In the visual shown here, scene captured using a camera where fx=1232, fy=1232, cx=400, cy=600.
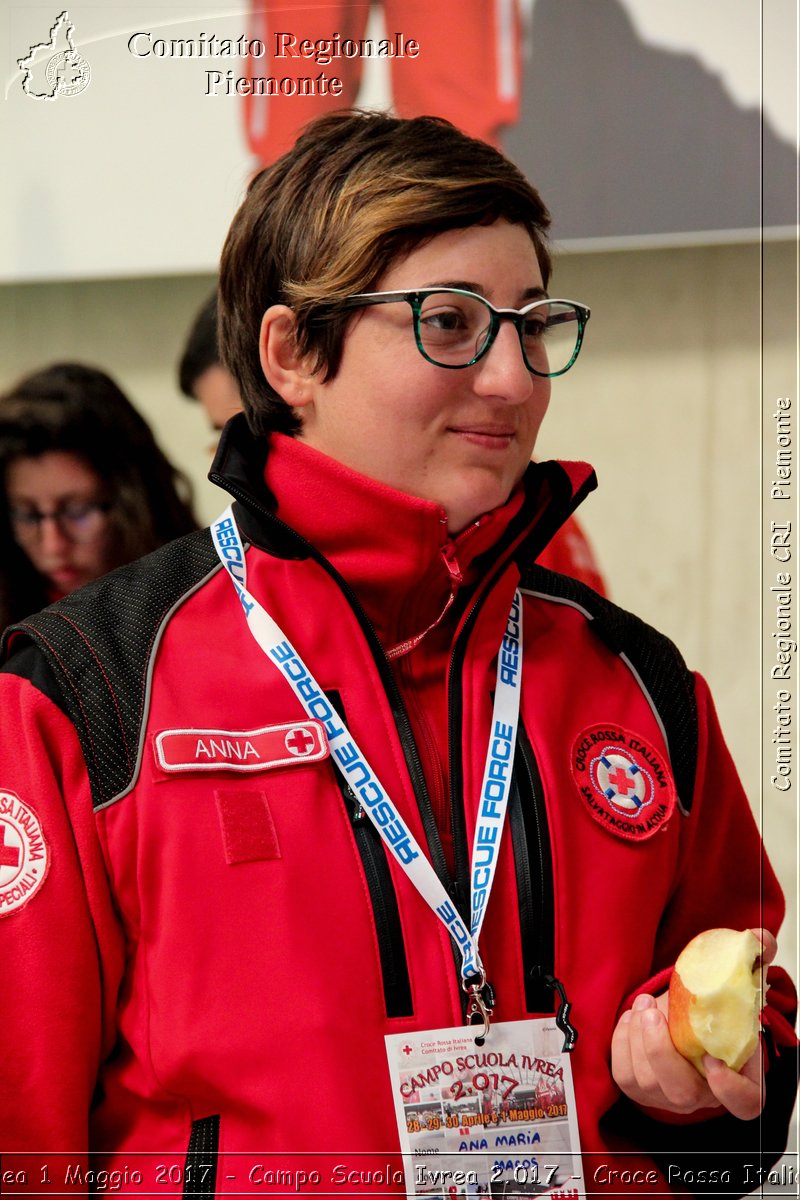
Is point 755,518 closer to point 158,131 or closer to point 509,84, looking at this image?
point 509,84

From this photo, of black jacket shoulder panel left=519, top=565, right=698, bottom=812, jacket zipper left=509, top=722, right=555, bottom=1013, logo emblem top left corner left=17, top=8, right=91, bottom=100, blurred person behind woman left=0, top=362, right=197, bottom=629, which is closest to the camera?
jacket zipper left=509, top=722, right=555, bottom=1013

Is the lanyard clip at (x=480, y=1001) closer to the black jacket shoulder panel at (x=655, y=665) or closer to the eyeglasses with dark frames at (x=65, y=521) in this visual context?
the black jacket shoulder panel at (x=655, y=665)

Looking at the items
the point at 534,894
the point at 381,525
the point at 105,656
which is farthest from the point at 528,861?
the point at 105,656

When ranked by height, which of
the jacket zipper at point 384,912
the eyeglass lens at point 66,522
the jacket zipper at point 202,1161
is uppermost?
the eyeglass lens at point 66,522

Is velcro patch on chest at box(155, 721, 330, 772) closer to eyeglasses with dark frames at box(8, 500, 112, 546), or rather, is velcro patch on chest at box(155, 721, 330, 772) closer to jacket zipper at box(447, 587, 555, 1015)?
jacket zipper at box(447, 587, 555, 1015)

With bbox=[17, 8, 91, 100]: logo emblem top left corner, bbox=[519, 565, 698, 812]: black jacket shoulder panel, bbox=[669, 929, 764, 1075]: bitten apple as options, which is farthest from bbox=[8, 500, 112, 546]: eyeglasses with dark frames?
bbox=[669, 929, 764, 1075]: bitten apple

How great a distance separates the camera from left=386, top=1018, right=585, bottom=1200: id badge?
120cm

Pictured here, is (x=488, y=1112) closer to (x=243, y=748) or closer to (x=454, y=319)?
(x=243, y=748)

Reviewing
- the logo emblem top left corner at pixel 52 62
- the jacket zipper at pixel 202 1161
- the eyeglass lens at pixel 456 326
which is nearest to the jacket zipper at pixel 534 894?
the jacket zipper at pixel 202 1161

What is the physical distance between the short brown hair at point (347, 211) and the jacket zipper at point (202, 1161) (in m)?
0.74

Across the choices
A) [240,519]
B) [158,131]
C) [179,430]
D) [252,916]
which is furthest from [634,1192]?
[179,430]

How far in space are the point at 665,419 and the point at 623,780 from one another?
196 cm

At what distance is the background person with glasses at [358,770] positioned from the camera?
117 cm

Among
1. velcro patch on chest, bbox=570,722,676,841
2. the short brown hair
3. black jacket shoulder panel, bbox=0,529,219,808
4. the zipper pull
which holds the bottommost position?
the zipper pull
